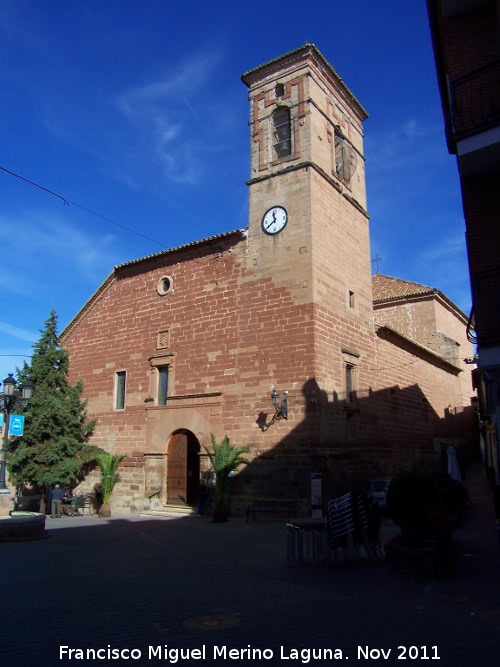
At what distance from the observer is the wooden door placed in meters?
18.3

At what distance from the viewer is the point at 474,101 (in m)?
8.46

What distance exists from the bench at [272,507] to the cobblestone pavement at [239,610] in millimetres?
4739

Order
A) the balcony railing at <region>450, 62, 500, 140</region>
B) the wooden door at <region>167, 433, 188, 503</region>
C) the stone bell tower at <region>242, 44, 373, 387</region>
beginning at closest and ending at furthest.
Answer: the balcony railing at <region>450, 62, 500, 140</region> < the stone bell tower at <region>242, 44, 373, 387</region> < the wooden door at <region>167, 433, 188, 503</region>

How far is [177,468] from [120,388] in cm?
447

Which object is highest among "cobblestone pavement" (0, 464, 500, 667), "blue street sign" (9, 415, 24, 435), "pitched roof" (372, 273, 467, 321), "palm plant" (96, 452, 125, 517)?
"pitched roof" (372, 273, 467, 321)

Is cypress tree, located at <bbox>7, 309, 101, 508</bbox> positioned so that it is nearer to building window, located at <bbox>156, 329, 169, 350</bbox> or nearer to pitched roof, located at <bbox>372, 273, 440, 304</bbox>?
building window, located at <bbox>156, 329, 169, 350</bbox>

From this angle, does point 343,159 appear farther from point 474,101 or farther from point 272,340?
point 474,101

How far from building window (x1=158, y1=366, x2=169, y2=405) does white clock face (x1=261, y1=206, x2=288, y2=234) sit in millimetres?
6237

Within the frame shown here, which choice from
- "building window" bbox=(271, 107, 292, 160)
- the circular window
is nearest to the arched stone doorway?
the circular window

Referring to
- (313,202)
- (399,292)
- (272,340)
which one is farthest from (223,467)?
(399,292)

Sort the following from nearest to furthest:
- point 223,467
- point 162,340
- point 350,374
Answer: point 223,467, point 350,374, point 162,340

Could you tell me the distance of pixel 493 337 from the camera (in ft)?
25.0

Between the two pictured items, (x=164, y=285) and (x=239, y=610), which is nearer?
(x=239, y=610)

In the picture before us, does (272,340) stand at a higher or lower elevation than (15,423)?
higher
